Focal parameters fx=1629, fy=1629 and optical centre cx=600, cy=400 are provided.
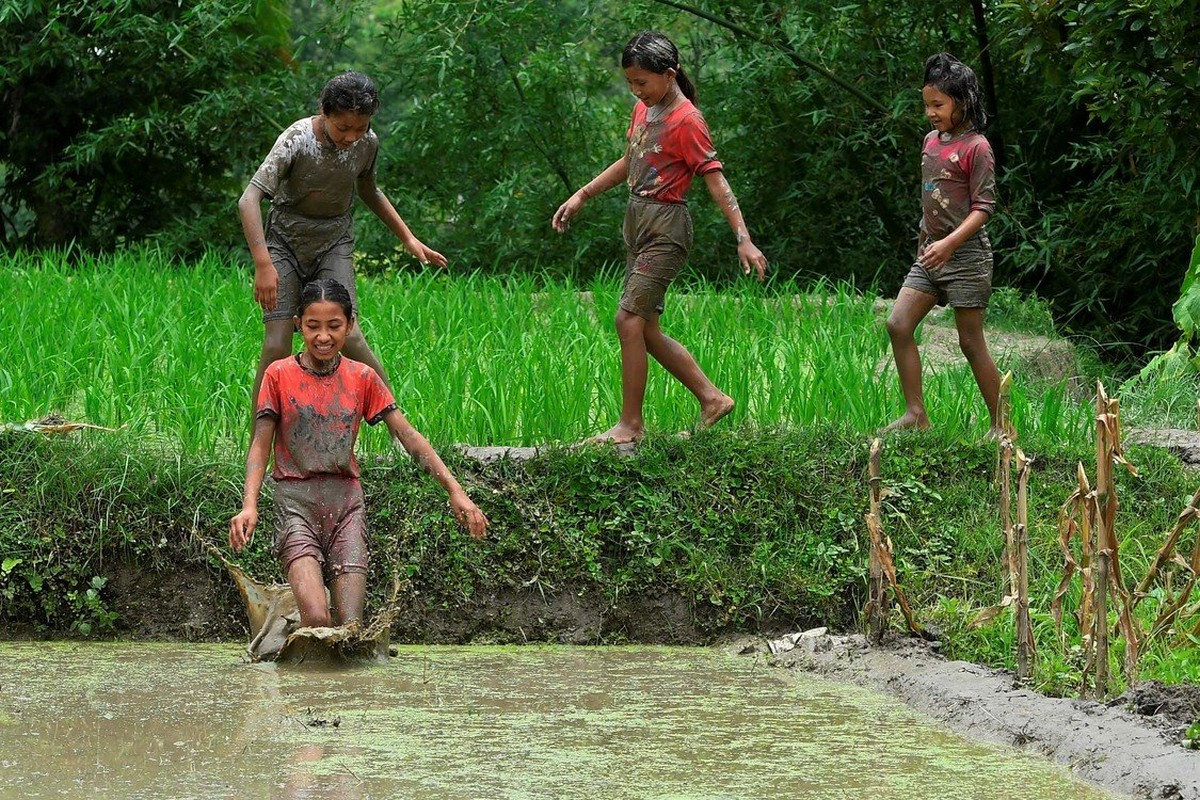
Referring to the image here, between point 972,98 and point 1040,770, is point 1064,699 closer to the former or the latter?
point 1040,770

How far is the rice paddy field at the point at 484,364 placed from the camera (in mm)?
6246

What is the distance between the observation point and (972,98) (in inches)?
239

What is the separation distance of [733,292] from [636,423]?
131 inches

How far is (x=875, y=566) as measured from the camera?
5273mm

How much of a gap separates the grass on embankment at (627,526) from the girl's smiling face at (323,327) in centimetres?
94

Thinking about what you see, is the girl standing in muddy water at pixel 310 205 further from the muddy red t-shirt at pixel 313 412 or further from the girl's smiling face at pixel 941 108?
the girl's smiling face at pixel 941 108

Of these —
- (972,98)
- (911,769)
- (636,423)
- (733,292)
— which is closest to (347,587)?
(636,423)

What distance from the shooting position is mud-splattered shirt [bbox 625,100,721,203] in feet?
19.4

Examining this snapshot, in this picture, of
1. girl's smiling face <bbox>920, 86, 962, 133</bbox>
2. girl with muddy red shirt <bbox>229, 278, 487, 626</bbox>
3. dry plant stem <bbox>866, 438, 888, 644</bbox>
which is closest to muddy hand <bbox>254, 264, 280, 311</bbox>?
girl with muddy red shirt <bbox>229, 278, 487, 626</bbox>

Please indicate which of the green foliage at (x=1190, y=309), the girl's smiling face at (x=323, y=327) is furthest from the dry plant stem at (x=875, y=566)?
the green foliage at (x=1190, y=309)

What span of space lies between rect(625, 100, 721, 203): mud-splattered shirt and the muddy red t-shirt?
1471 millimetres

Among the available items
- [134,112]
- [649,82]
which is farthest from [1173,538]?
[134,112]

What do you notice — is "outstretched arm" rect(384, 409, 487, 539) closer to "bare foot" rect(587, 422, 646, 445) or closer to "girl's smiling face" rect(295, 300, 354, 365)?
"girl's smiling face" rect(295, 300, 354, 365)

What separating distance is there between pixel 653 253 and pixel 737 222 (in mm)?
327
